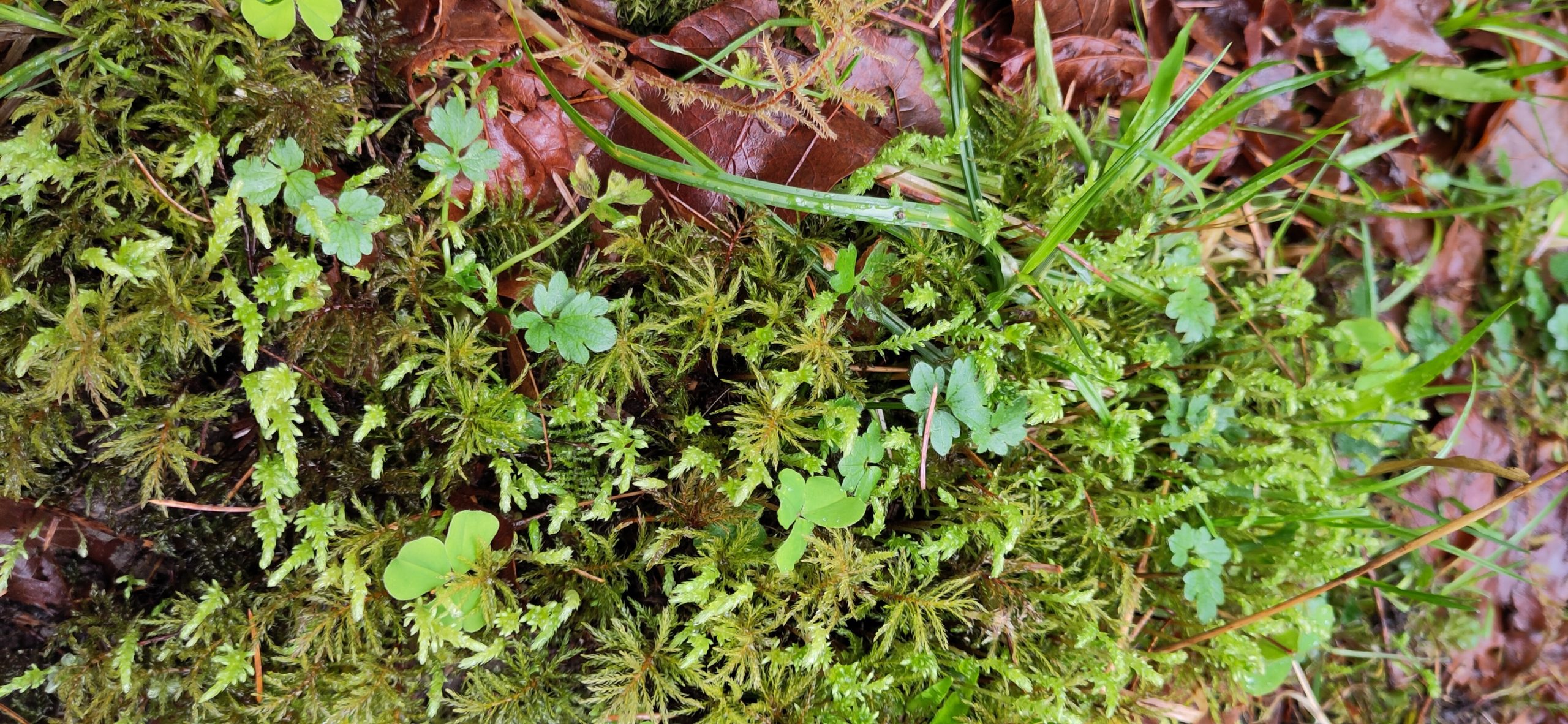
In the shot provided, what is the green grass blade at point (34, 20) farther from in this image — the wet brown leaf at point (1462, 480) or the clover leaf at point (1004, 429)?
Answer: the wet brown leaf at point (1462, 480)

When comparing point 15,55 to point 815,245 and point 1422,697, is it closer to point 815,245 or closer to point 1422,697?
point 815,245

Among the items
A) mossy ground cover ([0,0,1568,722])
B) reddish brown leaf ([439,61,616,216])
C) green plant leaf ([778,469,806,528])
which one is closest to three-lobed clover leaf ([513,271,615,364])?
mossy ground cover ([0,0,1568,722])

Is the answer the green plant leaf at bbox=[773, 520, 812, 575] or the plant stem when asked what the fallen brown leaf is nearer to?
the plant stem

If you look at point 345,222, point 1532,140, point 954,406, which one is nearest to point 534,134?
point 345,222

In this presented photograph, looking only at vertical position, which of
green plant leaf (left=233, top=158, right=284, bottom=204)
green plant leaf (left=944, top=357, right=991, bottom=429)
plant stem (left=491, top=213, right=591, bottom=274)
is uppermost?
green plant leaf (left=233, top=158, right=284, bottom=204)

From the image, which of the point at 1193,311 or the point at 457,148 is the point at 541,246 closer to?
the point at 457,148
